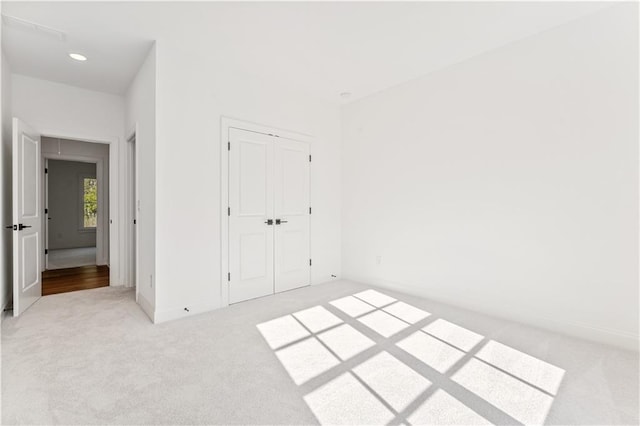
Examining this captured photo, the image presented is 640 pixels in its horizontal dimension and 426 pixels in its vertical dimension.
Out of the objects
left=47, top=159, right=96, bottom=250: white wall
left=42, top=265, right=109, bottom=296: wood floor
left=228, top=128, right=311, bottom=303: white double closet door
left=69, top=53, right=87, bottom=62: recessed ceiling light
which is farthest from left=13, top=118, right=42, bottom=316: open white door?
left=47, top=159, right=96, bottom=250: white wall

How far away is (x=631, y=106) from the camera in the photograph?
2340 mm

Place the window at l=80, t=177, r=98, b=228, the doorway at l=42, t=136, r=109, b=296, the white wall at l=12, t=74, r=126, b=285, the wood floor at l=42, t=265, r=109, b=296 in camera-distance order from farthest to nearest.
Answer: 1. the window at l=80, t=177, r=98, b=228
2. the doorway at l=42, t=136, r=109, b=296
3. the wood floor at l=42, t=265, r=109, b=296
4. the white wall at l=12, t=74, r=126, b=285

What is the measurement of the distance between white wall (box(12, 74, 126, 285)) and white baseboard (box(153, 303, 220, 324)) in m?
1.91

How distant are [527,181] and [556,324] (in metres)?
1.35

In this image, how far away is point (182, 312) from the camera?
3.02 meters

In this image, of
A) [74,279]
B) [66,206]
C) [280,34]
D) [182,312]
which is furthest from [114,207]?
[66,206]

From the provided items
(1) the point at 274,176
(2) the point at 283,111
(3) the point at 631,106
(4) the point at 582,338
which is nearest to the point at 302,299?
(1) the point at 274,176

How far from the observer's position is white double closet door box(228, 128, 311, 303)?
11.4 ft

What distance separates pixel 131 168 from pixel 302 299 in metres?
3.09

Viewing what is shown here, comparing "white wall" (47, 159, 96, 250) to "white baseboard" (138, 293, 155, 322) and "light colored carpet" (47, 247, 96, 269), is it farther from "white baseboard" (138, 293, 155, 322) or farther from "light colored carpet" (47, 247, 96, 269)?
"white baseboard" (138, 293, 155, 322)

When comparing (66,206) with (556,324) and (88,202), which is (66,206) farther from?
(556,324)

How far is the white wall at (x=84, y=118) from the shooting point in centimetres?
364

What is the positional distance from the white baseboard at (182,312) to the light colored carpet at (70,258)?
13.8 feet

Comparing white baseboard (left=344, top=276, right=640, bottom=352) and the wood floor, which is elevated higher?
white baseboard (left=344, top=276, right=640, bottom=352)
